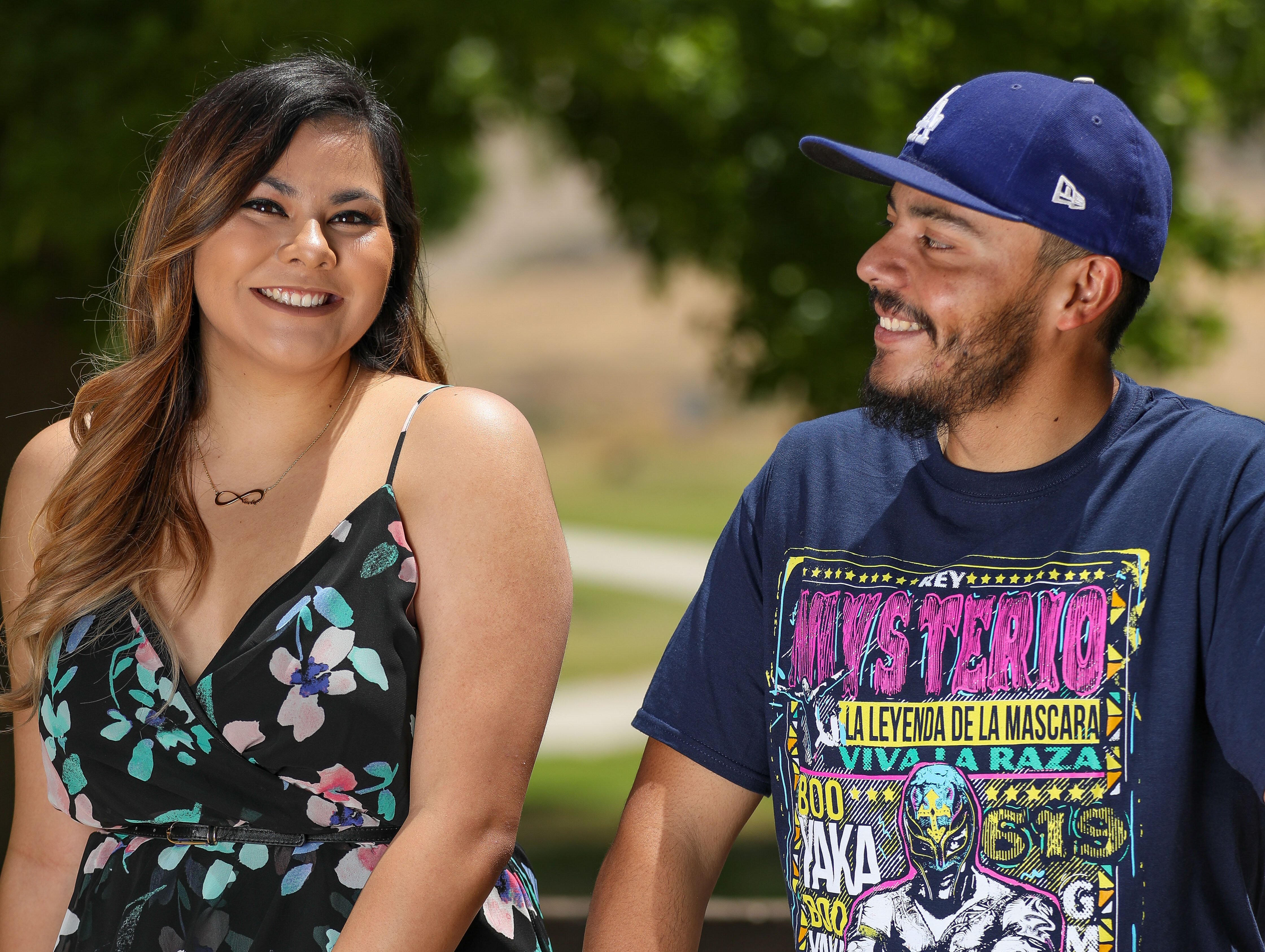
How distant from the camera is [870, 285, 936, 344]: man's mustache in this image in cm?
185

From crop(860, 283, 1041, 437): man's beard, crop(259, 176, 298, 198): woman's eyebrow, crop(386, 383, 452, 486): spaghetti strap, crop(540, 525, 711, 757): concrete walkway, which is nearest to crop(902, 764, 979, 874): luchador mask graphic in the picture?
crop(860, 283, 1041, 437): man's beard

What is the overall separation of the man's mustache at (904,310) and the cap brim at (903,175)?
0.46 feet

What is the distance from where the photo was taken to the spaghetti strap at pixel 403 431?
76.2 inches

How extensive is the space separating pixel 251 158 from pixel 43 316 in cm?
385

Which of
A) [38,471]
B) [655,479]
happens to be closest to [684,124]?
[38,471]

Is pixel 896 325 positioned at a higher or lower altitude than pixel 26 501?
higher

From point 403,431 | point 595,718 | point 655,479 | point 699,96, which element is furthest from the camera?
point 655,479

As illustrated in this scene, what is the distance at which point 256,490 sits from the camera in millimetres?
2057

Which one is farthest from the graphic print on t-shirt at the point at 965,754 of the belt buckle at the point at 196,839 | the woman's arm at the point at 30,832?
the woman's arm at the point at 30,832

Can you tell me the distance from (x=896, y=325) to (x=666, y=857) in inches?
30.5

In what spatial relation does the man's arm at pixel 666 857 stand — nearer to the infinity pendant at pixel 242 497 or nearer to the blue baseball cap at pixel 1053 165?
the infinity pendant at pixel 242 497

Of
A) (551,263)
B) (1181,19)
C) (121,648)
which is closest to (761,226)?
(1181,19)

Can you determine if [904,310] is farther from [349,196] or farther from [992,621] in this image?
[349,196]

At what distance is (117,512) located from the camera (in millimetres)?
2033
